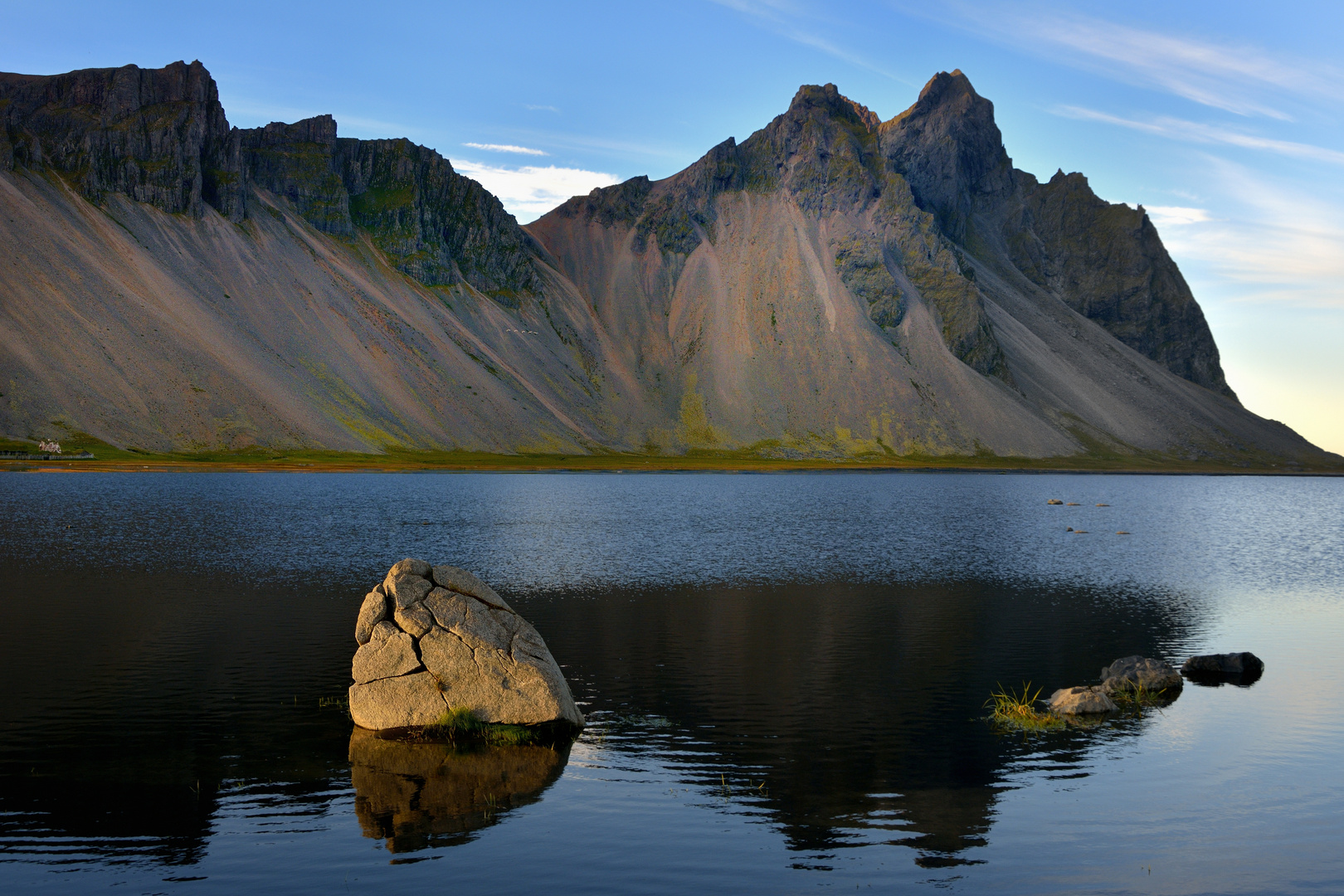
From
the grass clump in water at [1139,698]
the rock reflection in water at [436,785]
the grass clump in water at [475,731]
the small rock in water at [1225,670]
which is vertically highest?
the small rock in water at [1225,670]

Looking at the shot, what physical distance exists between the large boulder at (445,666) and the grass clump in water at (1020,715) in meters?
11.5

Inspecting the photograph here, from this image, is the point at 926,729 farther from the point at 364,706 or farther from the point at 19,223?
the point at 19,223

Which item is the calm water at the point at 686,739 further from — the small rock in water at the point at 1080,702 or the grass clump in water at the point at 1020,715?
the small rock in water at the point at 1080,702

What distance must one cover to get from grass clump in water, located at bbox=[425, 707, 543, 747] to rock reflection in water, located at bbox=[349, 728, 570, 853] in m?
0.36

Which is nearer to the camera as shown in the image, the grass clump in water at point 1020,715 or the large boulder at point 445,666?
the large boulder at point 445,666

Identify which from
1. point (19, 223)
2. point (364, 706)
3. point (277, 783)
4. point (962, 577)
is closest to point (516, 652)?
point (364, 706)

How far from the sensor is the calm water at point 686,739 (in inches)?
657

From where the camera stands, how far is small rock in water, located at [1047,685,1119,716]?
2739cm

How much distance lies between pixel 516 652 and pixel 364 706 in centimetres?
408

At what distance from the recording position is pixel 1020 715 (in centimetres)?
2644

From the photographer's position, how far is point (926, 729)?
2548 centimetres

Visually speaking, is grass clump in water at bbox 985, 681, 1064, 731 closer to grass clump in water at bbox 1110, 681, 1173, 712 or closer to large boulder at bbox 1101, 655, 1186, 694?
grass clump in water at bbox 1110, 681, 1173, 712

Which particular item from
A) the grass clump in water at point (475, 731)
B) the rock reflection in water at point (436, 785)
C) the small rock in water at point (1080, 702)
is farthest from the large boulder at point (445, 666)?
the small rock in water at point (1080, 702)

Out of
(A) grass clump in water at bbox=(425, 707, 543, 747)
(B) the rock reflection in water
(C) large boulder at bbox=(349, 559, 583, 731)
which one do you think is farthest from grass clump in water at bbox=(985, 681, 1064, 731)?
(A) grass clump in water at bbox=(425, 707, 543, 747)
